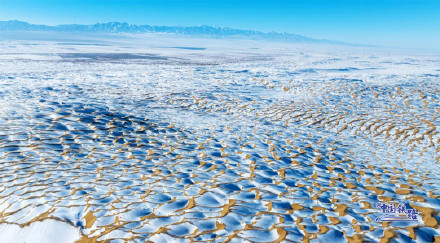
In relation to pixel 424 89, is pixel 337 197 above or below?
below

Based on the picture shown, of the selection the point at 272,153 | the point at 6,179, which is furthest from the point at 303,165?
the point at 6,179

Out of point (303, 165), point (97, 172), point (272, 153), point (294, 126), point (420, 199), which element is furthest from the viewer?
point (294, 126)

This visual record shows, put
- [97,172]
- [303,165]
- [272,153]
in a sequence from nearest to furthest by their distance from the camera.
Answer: [97,172], [303,165], [272,153]

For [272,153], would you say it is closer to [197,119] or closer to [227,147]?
[227,147]

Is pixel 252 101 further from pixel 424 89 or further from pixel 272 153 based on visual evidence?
pixel 424 89

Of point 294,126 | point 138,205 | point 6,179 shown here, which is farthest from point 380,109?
point 6,179

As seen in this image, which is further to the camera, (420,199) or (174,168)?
(174,168)
